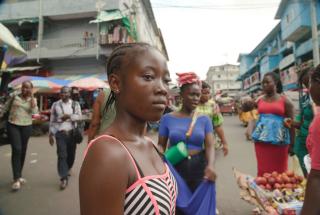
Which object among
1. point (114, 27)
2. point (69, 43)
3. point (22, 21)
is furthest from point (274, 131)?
point (22, 21)

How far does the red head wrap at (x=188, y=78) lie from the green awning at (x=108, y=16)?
15.6 metres

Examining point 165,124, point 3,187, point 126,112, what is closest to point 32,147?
point 3,187

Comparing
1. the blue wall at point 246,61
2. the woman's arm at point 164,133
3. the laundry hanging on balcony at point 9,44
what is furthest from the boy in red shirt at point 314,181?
the blue wall at point 246,61

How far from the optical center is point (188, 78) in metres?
2.89

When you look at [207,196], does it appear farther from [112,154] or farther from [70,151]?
[70,151]

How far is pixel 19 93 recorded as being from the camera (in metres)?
5.00

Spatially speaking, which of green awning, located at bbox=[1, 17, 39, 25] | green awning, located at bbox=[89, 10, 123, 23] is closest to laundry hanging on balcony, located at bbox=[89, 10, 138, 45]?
green awning, located at bbox=[89, 10, 123, 23]

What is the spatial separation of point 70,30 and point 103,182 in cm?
2052

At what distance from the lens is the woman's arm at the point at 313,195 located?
1.49m

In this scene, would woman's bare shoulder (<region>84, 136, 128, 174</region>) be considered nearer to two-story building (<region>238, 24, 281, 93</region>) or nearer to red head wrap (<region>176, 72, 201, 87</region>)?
red head wrap (<region>176, 72, 201, 87</region>)

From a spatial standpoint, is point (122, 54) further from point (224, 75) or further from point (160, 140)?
point (224, 75)

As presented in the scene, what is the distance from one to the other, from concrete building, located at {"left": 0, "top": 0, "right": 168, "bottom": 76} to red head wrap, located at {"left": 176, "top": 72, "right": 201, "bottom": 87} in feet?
50.3

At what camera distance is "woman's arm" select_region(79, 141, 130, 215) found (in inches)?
33.1

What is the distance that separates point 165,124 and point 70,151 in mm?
2881
